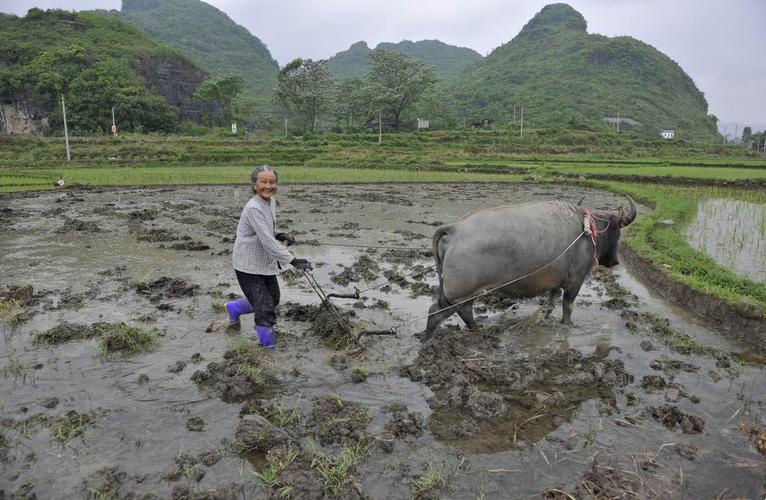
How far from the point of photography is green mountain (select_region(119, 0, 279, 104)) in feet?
309

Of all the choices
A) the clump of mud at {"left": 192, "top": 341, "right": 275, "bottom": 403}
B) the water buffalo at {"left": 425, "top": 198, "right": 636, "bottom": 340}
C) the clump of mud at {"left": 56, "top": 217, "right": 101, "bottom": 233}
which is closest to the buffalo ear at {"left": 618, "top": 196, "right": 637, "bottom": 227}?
the water buffalo at {"left": 425, "top": 198, "right": 636, "bottom": 340}

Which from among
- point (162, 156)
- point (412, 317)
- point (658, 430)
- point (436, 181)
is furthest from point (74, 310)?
point (162, 156)

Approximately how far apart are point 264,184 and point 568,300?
3614mm

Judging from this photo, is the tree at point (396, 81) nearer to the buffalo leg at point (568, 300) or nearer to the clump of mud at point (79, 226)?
the clump of mud at point (79, 226)

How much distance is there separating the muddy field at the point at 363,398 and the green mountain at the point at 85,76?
1884 inches

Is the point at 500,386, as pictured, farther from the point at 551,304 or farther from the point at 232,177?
the point at 232,177

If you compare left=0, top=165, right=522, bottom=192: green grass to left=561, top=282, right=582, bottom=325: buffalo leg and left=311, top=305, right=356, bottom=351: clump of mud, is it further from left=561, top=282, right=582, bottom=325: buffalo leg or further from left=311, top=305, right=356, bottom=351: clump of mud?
left=561, top=282, right=582, bottom=325: buffalo leg

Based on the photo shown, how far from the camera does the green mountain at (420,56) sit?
13188 centimetres

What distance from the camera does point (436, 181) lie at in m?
22.1

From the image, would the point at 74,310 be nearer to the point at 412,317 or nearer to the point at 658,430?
the point at 412,317

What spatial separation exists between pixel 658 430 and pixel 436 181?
62.2 ft

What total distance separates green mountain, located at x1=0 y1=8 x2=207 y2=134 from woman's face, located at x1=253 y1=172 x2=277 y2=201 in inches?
1915

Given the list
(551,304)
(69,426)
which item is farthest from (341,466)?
(551,304)

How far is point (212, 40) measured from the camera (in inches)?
4173
